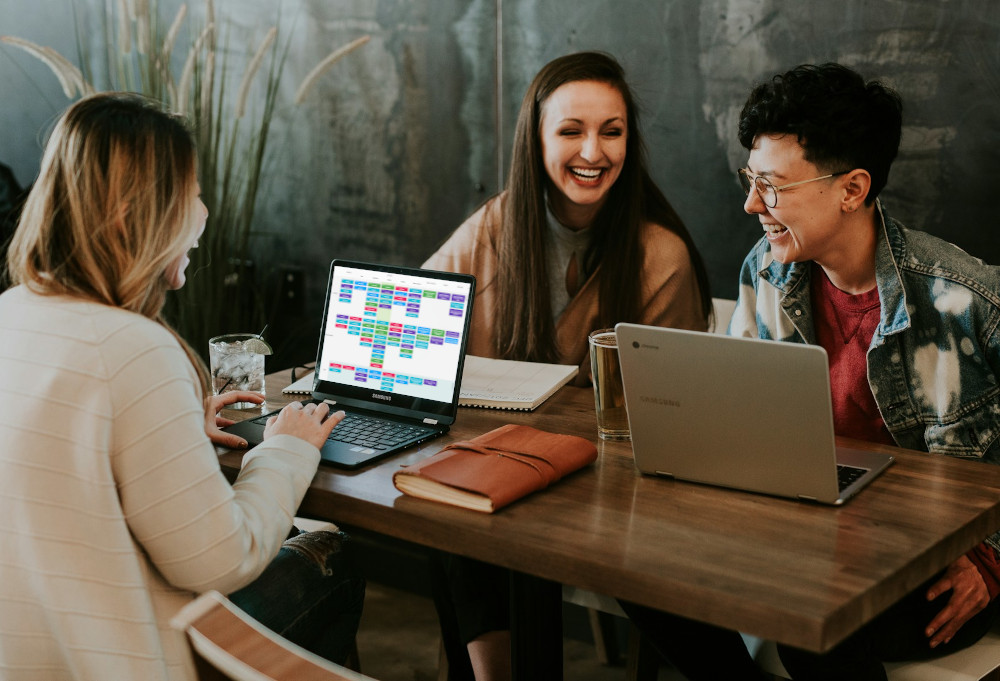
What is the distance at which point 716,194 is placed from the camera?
2.52 m

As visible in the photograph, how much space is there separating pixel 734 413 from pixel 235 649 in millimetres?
691

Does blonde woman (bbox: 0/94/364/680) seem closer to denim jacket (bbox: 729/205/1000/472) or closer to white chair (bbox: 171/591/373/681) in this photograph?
white chair (bbox: 171/591/373/681)

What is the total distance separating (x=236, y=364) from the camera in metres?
1.89

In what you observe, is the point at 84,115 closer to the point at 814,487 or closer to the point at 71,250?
the point at 71,250

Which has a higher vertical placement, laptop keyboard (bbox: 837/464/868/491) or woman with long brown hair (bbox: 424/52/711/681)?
woman with long brown hair (bbox: 424/52/711/681)

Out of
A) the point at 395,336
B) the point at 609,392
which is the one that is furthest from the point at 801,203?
the point at 395,336

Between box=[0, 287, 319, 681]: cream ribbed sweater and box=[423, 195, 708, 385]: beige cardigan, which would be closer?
box=[0, 287, 319, 681]: cream ribbed sweater

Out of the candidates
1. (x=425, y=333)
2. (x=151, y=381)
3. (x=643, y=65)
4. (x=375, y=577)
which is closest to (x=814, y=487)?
(x=425, y=333)

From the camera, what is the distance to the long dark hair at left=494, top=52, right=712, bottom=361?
7.50ft

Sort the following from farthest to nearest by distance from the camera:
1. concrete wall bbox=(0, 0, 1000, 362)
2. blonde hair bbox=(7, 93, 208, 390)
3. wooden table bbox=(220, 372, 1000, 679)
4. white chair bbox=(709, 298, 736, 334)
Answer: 1. white chair bbox=(709, 298, 736, 334)
2. concrete wall bbox=(0, 0, 1000, 362)
3. blonde hair bbox=(7, 93, 208, 390)
4. wooden table bbox=(220, 372, 1000, 679)

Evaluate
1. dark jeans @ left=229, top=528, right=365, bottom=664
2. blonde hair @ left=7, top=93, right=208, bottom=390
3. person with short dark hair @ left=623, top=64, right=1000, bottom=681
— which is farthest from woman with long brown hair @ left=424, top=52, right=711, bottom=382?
blonde hair @ left=7, top=93, right=208, bottom=390

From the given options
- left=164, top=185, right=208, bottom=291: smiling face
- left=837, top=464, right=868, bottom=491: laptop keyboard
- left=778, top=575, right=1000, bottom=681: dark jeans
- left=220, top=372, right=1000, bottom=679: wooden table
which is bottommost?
left=778, top=575, right=1000, bottom=681: dark jeans

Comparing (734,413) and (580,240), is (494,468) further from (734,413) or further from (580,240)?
(580,240)

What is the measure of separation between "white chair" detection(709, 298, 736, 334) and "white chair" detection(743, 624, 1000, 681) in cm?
92
